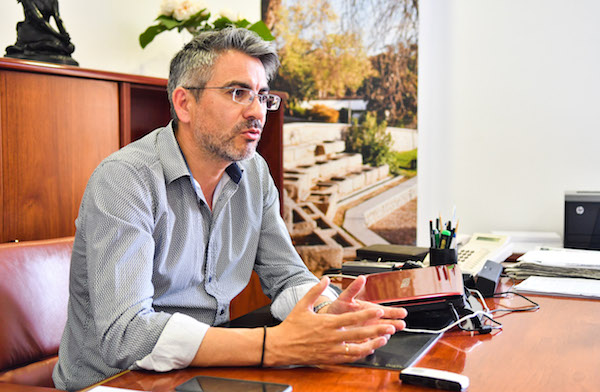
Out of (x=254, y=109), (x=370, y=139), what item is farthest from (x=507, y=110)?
(x=254, y=109)

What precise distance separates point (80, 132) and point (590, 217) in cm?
248

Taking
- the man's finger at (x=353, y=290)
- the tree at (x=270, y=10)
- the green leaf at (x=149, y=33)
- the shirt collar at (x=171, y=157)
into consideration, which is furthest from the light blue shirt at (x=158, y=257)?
the tree at (x=270, y=10)

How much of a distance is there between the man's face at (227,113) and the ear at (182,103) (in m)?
0.03

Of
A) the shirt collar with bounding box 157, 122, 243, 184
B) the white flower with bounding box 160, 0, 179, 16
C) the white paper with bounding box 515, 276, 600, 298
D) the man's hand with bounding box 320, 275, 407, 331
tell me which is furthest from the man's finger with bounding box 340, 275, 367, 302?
the white flower with bounding box 160, 0, 179, 16

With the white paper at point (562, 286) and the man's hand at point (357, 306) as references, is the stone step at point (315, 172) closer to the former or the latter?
the white paper at point (562, 286)

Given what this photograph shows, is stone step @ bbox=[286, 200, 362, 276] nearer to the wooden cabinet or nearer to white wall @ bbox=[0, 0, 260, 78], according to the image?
white wall @ bbox=[0, 0, 260, 78]

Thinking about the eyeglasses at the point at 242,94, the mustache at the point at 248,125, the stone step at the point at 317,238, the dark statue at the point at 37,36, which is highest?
the dark statue at the point at 37,36

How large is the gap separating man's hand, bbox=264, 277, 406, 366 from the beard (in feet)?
1.90

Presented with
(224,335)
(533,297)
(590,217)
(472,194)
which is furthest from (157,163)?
(472,194)

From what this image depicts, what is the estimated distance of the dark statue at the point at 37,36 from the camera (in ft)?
7.65

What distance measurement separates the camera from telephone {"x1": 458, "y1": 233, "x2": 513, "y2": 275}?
1936mm

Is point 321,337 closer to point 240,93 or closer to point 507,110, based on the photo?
point 240,93

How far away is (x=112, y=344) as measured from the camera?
1.17m

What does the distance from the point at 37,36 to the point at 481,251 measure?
6.03 feet
